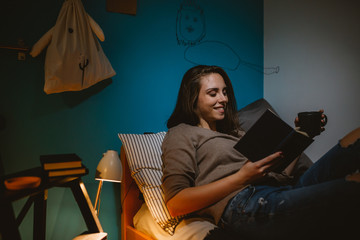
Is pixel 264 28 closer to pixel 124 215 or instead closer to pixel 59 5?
pixel 59 5

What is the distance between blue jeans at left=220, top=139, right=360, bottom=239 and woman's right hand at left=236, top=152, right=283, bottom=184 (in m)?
0.05

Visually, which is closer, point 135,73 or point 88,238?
point 88,238

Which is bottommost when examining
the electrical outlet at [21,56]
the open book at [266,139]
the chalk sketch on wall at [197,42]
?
the open book at [266,139]

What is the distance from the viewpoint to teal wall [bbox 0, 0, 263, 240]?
1254 millimetres

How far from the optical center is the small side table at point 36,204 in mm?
693

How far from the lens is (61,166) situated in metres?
0.92

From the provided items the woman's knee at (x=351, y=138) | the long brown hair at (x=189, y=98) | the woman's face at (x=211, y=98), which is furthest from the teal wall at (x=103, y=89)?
the woman's knee at (x=351, y=138)

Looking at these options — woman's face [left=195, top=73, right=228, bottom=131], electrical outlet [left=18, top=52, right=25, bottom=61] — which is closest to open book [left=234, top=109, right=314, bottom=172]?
woman's face [left=195, top=73, right=228, bottom=131]

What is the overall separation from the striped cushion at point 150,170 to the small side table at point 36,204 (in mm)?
238

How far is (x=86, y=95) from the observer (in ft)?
4.61

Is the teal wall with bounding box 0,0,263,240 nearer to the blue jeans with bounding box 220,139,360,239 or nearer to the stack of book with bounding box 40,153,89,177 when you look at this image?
the stack of book with bounding box 40,153,89,177

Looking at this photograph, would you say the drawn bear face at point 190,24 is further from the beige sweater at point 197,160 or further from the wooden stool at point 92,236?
the wooden stool at point 92,236

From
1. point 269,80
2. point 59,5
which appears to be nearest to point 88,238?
point 59,5

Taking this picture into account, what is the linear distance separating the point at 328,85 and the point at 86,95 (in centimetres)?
142
